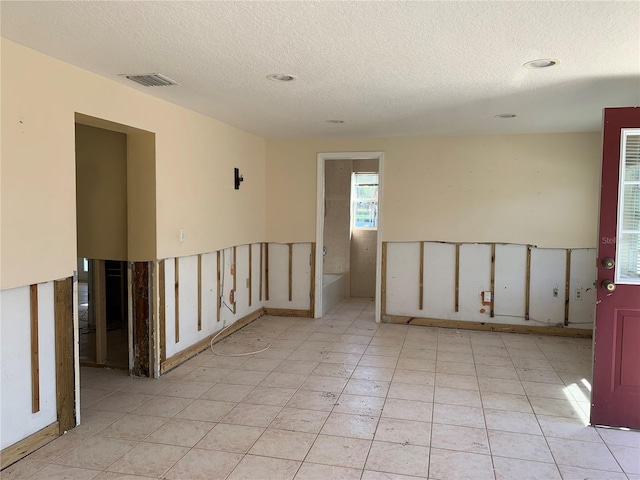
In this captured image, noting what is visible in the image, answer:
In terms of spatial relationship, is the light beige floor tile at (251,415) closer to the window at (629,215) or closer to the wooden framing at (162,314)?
the wooden framing at (162,314)

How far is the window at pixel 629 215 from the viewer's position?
10.2ft

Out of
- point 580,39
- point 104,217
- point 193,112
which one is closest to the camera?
point 580,39

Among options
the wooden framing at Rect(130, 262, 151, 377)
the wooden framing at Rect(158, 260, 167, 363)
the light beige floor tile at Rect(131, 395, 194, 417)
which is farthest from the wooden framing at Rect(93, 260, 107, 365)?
the light beige floor tile at Rect(131, 395, 194, 417)

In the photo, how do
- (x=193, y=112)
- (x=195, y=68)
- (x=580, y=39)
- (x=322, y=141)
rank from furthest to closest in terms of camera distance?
(x=322, y=141)
(x=193, y=112)
(x=195, y=68)
(x=580, y=39)

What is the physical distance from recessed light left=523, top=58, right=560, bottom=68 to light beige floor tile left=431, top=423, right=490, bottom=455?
2407 mm

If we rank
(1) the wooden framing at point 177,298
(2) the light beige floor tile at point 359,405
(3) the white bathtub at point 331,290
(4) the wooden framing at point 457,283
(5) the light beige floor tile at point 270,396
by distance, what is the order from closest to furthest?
(2) the light beige floor tile at point 359,405 < (5) the light beige floor tile at point 270,396 < (1) the wooden framing at point 177,298 < (4) the wooden framing at point 457,283 < (3) the white bathtub at point 331,290

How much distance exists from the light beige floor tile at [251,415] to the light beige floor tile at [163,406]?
1.30 ft

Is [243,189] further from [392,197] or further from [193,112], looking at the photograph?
[392,197]

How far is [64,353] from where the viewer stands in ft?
10.1

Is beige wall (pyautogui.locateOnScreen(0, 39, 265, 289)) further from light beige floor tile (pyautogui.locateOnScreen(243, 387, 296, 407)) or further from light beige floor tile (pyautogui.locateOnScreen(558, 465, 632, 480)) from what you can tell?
light beige floor tile (pyautogui.locateOnScreen(558, 465, 632, 480))

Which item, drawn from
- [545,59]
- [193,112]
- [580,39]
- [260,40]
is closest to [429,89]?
[545,59]

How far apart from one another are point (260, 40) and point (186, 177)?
2.13 meters

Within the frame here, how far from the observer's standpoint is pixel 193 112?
4.49 metres

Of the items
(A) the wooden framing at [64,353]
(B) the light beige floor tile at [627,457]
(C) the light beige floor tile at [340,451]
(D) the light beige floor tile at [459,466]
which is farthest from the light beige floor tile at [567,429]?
(A) the wooden framing at [64,353]
